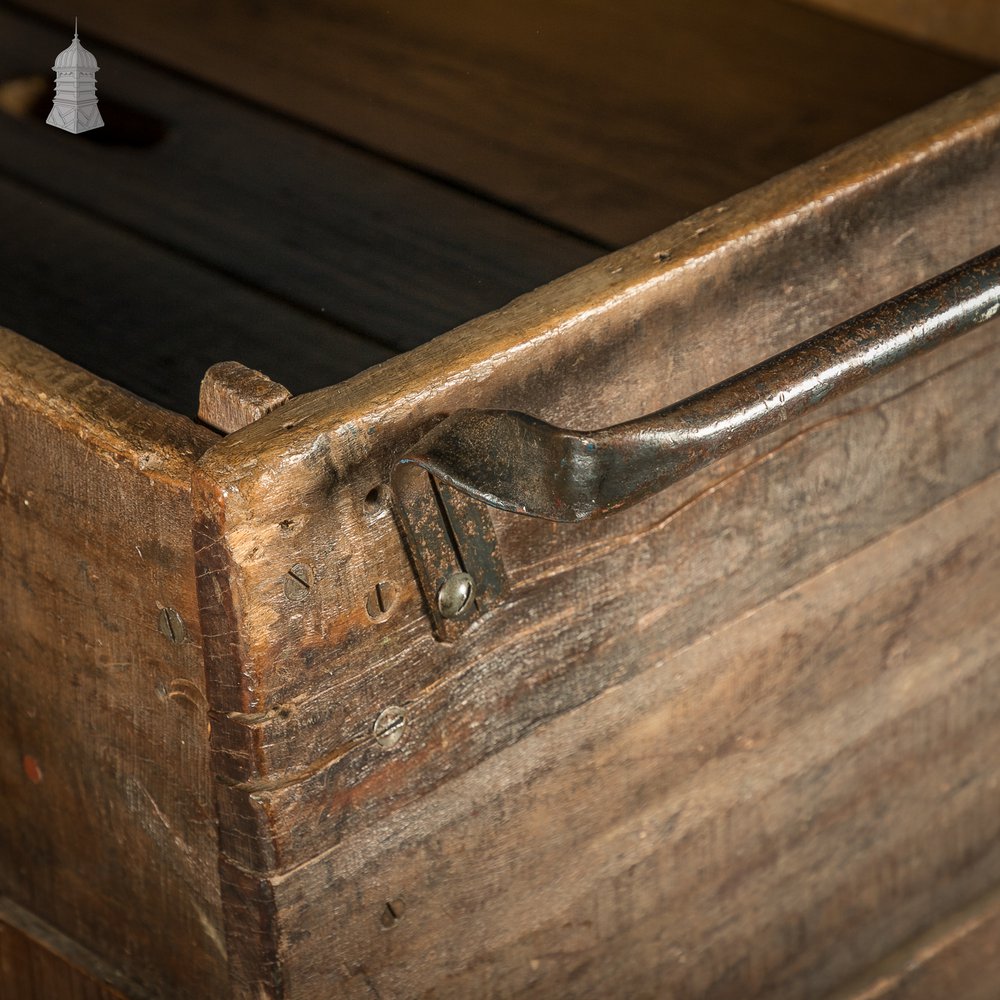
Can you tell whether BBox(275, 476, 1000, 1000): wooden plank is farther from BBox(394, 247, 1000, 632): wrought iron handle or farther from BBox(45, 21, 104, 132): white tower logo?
BBox(45, 21, 104, 132): white tower logo

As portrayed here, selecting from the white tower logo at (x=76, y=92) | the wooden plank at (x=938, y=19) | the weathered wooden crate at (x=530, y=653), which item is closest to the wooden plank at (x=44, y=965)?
the weathered wooden crate at (x=530, y=653)

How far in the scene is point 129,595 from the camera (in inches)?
31.6

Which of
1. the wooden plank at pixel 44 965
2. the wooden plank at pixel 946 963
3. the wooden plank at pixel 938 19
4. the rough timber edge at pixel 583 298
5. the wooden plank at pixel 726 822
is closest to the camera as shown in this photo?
the rough timber edge at pixel 583 298

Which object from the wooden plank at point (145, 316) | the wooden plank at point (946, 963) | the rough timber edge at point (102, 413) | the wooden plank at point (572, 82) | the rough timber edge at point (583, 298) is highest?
the rough timber edge at point (583, 298)

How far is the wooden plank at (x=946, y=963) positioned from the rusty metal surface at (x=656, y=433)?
0.55 metres

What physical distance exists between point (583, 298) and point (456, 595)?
0.45ft

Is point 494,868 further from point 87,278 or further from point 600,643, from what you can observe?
point 87,278

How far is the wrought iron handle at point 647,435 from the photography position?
733 mm

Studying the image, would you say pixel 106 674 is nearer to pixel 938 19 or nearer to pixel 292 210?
pixel 292 210

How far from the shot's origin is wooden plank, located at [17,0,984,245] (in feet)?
3.28

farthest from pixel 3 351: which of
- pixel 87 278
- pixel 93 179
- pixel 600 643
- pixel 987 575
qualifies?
pixel 987 575

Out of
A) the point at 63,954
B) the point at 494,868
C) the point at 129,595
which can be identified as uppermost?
the point at 129,595

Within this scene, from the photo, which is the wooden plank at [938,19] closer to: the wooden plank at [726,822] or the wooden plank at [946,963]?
the wooden plank at [726,822]

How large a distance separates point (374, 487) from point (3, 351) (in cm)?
19
